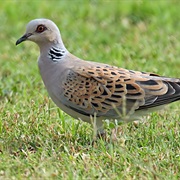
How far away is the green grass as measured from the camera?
530 centimetres

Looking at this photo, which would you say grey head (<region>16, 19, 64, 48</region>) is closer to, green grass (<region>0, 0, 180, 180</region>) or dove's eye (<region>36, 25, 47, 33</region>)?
dove's eye (<region>36, 25, 47, 33</region>)

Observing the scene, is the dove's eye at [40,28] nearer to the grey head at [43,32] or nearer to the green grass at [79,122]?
the grey head at [43,32]

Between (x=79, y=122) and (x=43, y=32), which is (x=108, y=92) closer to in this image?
(x=79, y=122)

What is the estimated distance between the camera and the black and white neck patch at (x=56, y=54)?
6.23 meters

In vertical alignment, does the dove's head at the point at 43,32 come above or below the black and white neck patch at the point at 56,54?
above

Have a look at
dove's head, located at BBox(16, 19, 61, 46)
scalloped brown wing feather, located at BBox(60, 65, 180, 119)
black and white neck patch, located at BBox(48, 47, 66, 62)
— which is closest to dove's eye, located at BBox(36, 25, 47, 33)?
dove's head, located at BBox(16, 19, 61, 46)

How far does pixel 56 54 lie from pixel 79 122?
66 centimetres

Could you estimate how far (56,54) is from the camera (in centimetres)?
627

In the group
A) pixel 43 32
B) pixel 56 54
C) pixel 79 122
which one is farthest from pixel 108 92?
pixel 43 32

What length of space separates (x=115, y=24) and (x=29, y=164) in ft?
17.7

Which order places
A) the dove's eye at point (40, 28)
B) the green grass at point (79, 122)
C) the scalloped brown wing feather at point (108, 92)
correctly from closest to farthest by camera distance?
the green grass at point (79, 122), the scalloped brown wing feather at point (108, 92), the dove's eye at point (40, 28)

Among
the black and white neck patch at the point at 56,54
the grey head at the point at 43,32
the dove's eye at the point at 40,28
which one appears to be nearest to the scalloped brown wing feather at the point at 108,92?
the black and white neck patch at the point at 56,54

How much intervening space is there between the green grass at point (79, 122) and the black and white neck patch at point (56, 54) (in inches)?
23.2

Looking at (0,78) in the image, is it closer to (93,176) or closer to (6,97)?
(6,97)
